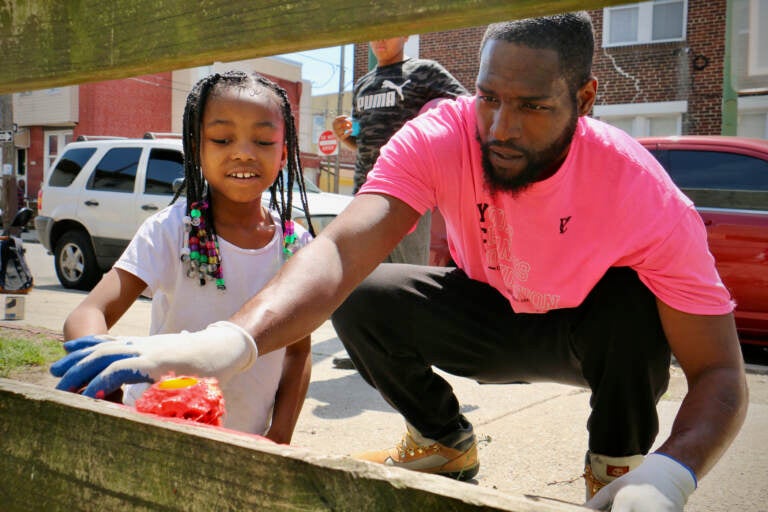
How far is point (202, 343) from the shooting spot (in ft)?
4.00

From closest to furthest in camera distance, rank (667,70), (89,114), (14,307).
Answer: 1. (14,307)
2. (667,70)
3. (89,114)

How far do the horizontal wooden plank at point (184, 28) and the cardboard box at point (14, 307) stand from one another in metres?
4.40

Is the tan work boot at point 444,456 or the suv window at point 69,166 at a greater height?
the suv window at point 69,166

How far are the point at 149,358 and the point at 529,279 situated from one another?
1.16 m

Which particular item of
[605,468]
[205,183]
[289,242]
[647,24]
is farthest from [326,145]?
[605,468]

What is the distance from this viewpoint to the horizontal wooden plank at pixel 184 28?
3.14 feet

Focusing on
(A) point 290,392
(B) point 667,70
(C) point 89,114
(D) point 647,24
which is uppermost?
(D) point 647,24

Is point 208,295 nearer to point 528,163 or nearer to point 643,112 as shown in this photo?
point 528,163

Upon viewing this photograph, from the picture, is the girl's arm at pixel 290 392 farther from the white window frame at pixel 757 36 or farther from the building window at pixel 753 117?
the building window at pixel 753 117

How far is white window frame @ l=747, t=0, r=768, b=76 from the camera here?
1082 mm

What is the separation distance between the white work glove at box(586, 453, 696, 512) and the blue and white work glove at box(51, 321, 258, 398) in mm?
673

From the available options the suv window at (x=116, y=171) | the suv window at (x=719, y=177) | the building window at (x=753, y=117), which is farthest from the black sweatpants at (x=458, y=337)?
the building window at (x=753, y=117)

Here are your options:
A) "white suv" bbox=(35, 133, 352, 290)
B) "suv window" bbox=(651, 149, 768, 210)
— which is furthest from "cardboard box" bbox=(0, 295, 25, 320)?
"suv window" bbox=(651, 149, 768, 210)

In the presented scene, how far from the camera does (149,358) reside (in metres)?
1.14
